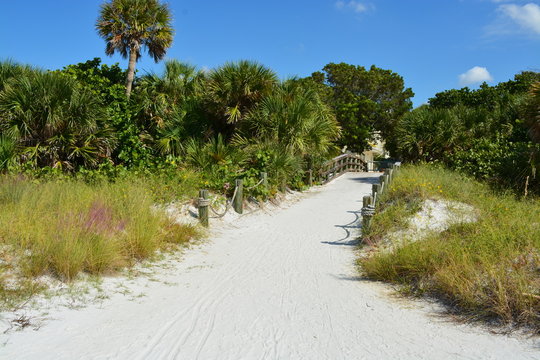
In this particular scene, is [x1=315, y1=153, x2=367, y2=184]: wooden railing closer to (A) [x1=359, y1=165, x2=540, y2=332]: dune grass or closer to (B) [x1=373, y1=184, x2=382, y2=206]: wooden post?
(B) [x1=373, y1=184, x2=382, y2=206]: wooden post

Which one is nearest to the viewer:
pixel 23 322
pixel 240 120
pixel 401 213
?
pixel 23 322

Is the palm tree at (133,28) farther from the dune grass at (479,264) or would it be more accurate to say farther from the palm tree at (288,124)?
the dune grass at (479,264)

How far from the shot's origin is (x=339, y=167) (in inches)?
869

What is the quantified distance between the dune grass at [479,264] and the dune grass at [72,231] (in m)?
3.53

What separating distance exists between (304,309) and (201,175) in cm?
708

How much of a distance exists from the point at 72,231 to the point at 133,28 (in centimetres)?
1466

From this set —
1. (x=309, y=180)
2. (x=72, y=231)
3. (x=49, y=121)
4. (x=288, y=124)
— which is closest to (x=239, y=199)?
(x=288, y=124)

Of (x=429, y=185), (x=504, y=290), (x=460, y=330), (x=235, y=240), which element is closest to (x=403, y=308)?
(x=460, y=330)

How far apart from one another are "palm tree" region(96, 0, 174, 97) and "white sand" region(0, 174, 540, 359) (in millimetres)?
13339

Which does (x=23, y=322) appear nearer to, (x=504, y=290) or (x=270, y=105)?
(x=504, y=290)

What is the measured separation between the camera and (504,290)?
445 centimetres

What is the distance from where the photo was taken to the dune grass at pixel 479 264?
4410mm

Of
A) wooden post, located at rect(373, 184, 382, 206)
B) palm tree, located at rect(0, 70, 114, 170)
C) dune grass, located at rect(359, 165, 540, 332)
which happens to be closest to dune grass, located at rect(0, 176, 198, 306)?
palm tree, located at rect(0, 70, 114, 170)

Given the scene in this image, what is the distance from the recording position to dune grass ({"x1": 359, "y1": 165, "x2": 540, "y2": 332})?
4.41 metres
